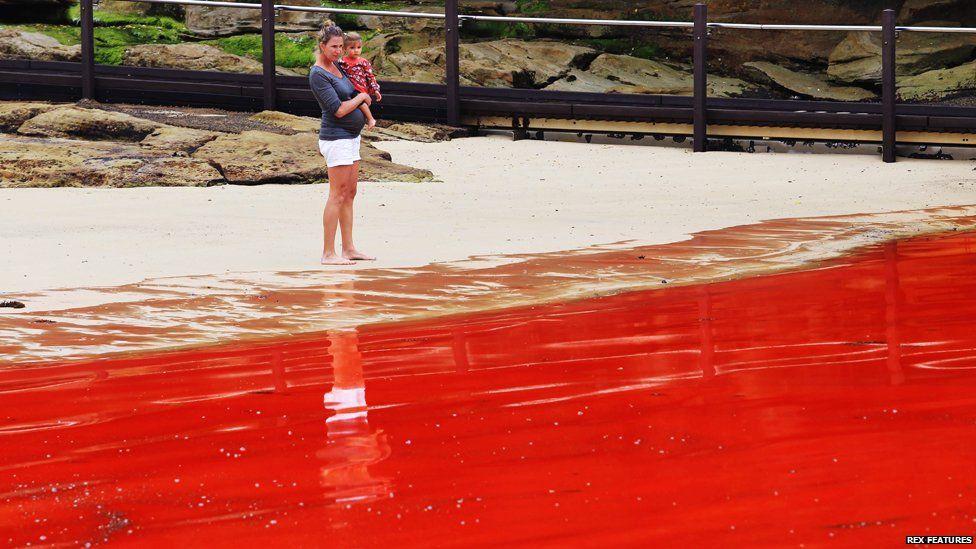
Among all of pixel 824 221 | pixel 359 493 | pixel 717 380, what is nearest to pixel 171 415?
pixel 359 493

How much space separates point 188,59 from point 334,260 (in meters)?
10.2

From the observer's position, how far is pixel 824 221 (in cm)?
1040

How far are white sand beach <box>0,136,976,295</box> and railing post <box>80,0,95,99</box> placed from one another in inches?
154

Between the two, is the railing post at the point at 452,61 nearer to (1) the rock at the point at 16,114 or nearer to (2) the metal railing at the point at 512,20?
(2) the metal railing at the point at 512,20

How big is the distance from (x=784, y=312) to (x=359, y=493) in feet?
11.1

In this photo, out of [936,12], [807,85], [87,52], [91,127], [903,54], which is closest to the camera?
[91,127]

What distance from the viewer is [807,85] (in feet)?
63.4

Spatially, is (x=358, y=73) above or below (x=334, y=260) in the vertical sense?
above

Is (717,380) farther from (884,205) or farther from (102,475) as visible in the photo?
(884,205)

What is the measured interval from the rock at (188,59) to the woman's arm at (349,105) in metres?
9.36

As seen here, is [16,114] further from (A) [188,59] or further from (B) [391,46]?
(B) [391,46]

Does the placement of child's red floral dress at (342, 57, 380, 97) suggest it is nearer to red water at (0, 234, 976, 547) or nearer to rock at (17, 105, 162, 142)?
red water at (0, 234, 976, 547)

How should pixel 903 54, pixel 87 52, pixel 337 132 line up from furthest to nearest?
pixel 903 54
pixel 87 52
pixel 337 132

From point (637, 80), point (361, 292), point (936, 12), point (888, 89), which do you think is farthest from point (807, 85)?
point (361, 292)
